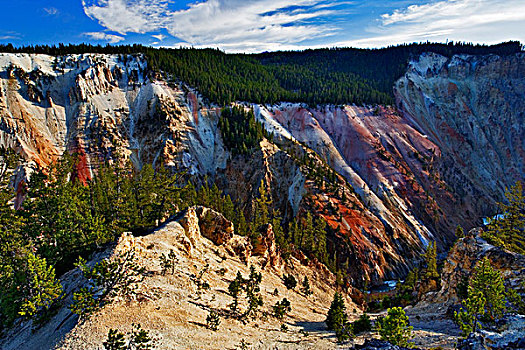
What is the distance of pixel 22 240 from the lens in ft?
111

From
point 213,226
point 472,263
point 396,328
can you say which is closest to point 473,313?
point 396,328

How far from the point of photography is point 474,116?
421 ft

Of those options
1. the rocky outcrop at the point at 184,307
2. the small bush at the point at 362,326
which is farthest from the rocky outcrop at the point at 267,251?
the small bush at the point at 362,326

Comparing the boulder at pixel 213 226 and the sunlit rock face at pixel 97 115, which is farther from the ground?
the sunlit rock face at pixel 97 115

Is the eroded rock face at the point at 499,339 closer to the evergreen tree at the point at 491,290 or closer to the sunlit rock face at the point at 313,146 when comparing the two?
the evergreen tree at the point at 491,290

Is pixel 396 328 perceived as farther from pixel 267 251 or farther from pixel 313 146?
pixel 313 146

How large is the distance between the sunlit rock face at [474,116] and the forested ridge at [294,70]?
10.9 m

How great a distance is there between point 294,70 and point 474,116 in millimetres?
87664

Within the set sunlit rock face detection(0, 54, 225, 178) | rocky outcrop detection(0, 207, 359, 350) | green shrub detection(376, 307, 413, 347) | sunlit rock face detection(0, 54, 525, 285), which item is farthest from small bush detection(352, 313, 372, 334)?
sunlit rock face detection(0, 54, 225, 178)

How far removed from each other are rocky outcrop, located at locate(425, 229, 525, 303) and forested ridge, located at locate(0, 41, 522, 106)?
84063 millimetres

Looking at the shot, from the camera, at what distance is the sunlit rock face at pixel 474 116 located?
113562mm

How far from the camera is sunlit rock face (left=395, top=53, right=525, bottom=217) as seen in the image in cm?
11356

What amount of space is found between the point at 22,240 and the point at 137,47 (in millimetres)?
105570

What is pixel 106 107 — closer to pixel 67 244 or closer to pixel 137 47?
pixel 137 47
